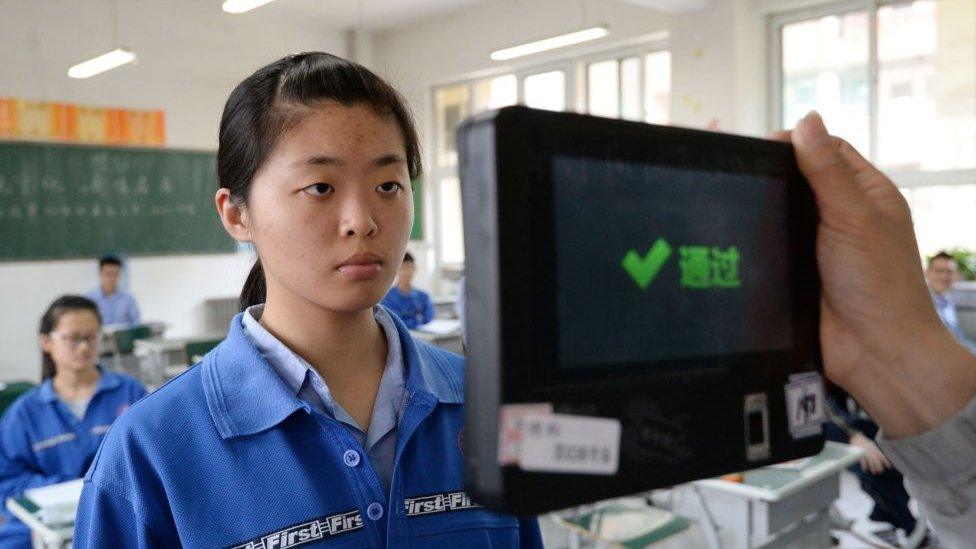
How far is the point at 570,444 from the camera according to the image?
47 cm

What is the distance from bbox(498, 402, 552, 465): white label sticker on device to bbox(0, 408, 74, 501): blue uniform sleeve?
8.93ft

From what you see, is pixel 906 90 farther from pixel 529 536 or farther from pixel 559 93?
pixel 529 536

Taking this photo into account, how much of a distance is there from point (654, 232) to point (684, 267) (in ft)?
0.12

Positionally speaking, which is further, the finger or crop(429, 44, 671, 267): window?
crop(429, 44, 671, 267): window

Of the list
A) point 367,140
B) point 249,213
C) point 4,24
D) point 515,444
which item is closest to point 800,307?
point 515,444

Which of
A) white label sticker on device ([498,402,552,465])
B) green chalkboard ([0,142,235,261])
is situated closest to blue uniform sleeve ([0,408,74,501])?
white label sticker on device ([498,402,552,465])

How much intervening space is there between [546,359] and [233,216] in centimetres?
73

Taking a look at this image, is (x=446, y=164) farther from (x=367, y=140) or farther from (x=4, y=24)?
(x=367, y=140)

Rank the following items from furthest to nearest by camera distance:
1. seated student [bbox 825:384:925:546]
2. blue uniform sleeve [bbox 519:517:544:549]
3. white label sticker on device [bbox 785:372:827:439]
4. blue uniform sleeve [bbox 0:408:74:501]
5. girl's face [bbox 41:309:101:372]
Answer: seated student [bbox 825:384:925:546] → girl's face [bbox 41:309:101:372] → blue uniform sleeve [bbox 0:408:74:501] → blue uniform sleeve [bbox 519:517:544:549] → white label sticker on device [bbox 785:372:827:439]

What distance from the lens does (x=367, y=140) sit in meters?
0.97

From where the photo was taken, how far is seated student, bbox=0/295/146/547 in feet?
8.71

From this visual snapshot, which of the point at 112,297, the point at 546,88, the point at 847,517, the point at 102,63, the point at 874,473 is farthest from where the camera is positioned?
the point at 546,88

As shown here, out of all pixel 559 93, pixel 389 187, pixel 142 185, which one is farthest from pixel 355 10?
pixel 389 187

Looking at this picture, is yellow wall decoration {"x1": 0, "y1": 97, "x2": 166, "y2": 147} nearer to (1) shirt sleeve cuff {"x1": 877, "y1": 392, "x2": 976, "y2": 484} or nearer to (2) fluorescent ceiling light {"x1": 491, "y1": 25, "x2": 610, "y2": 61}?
(2) fluorescent ceiling light {"x1": 491, "y1": 25, "x2": 610, "y2": 61}
